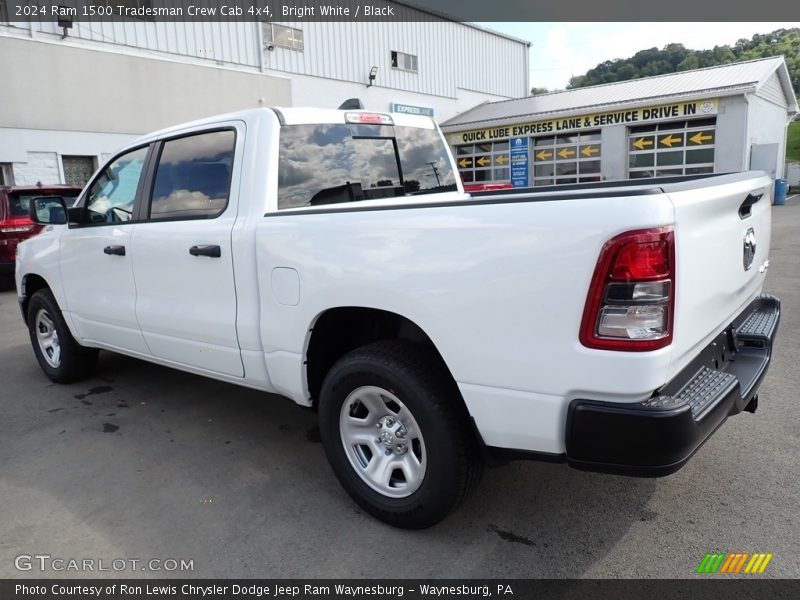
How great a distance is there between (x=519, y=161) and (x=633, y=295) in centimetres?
2422

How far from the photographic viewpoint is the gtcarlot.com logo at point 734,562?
2471 mm

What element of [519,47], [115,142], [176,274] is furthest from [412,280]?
[519,47]

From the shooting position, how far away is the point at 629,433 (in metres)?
2.08

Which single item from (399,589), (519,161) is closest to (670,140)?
(519,161)

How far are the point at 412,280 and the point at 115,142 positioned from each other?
17.0 meters

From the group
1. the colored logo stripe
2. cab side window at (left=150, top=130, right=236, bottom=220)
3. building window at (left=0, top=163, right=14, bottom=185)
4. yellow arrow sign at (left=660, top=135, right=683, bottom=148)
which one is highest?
yellow arrow sign at (left=660, top=135, right=683, bottom=148)

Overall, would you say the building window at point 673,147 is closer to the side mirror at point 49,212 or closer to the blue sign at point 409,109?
the blue sign at point 409,109

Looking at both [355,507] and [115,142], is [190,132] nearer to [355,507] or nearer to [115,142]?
[355,507]

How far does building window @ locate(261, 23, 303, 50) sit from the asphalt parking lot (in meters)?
19.2

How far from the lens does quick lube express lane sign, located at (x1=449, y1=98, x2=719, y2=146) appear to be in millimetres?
20234

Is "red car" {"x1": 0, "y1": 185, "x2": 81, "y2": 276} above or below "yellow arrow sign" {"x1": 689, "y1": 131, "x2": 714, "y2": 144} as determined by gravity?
below

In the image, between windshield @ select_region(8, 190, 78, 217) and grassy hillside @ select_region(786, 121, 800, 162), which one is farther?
grassy hillside @ select_region(786, 121, 800, 162)

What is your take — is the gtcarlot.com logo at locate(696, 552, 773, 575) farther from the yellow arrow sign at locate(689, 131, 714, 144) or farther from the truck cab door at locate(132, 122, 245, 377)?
the yellow arrow sign at locate(689, 131, 714, 144)

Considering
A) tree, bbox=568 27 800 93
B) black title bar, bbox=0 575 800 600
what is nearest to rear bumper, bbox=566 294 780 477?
black title bar, bbox=0 575 800 600
